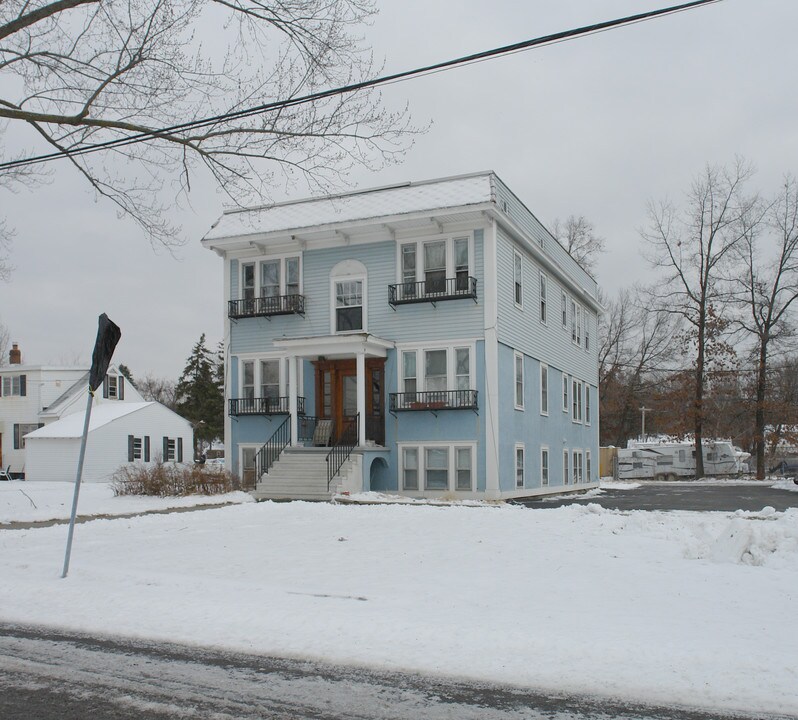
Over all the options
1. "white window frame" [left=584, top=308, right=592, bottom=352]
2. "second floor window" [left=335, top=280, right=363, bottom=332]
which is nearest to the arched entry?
"second floor window" [left=335, top=280, right=363, bottom=332]

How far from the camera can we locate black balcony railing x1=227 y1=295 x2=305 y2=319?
24422mm

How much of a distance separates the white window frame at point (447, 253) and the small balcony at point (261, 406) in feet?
16.0

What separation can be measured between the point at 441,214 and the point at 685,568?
1394 centimetres

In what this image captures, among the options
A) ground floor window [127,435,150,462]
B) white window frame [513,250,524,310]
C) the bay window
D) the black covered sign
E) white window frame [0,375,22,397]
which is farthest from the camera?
white window frame [0,375,22,397]

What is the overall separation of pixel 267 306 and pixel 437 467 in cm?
730

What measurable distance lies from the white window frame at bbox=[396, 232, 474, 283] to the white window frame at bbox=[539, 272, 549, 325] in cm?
543

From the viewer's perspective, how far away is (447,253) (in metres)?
22.7

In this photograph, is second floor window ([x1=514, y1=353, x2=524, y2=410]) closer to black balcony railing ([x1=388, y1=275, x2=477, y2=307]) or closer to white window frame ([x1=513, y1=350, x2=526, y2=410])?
white window frame ([x1=513, y1=350, x2=526, y2=410])

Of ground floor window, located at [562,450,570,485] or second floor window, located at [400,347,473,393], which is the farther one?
ground floor window, located at [562,450,570,485]

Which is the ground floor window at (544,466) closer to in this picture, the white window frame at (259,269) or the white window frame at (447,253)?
the white window frame at (447,253)

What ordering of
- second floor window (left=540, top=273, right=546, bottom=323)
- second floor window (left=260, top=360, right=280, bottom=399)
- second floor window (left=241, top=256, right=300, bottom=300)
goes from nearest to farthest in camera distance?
1. second floor window (left=260, top=360, right=280, bottom=399)
2. second floor window (left=241, top=256, right=300, bottom=300)
3. second floor window (left=540, top=273, right=546, bottom=323)

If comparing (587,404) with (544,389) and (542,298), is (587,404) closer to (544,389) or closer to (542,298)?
(544,389)

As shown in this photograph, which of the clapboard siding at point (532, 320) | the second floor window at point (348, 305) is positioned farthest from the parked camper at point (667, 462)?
the second floor window at point (348, 305)

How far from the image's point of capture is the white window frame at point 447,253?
2238 cm
